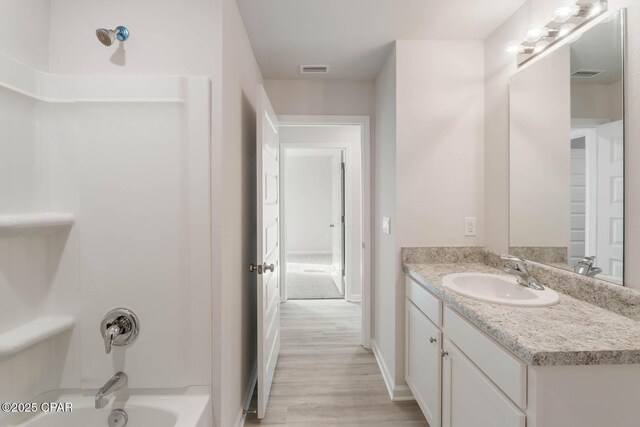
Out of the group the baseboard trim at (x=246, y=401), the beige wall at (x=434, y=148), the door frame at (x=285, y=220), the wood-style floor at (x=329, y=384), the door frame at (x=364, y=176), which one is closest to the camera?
the baseboard trim at (x=246, y=401)

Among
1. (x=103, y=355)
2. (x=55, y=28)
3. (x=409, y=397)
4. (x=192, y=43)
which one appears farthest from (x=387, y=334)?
(x=55, y=28)

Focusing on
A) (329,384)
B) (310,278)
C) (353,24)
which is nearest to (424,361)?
(329,384)

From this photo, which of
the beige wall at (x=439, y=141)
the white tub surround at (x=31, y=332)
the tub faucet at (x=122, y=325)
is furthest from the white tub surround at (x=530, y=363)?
the white tub surround at (x=31, y=332)

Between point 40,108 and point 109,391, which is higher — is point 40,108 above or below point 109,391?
above

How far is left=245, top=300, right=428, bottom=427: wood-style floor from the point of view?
72.3 inches

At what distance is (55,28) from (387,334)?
2.62 meters

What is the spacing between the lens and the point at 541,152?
156 centimetres

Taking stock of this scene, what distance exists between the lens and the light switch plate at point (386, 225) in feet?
7.03

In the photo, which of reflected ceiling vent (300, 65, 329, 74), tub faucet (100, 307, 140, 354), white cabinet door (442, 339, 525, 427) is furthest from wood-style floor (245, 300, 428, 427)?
reflected ceiling vent (300, 65, 329, 74)

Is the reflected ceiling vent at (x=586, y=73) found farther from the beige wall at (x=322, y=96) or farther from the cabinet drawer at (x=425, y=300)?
the beige wall at (x=322, y=96)

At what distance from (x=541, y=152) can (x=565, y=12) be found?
643 millimetres

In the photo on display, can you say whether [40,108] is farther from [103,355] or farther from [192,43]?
[103,355]

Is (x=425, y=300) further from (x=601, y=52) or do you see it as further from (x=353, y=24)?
(x=353, y=24)

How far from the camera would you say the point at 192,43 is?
1.36m
